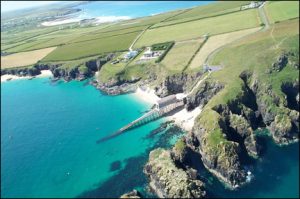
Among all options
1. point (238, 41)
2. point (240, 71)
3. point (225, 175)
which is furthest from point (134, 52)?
point (225, 175)

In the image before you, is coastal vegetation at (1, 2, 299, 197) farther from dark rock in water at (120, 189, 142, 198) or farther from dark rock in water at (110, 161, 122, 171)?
dark rock in water at (110, 161, 122, 171)

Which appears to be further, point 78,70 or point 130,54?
point 78,70

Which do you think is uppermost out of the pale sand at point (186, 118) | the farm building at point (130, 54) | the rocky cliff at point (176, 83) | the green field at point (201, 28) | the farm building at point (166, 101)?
the green field at point (201, 28)

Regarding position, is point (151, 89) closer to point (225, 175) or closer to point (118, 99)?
point (118, 99)

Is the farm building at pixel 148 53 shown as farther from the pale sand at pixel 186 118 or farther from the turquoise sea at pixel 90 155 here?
the pale sand at pixel 186 118

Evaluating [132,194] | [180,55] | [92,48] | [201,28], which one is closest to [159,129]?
[132,194]

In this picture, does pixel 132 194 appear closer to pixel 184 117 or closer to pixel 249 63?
pixel 184 117

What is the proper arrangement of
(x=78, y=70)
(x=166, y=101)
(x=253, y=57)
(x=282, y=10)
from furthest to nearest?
(x=282, y=10) < (x=78, y=70) < (x=253, y=57) < (x=166, y=101)

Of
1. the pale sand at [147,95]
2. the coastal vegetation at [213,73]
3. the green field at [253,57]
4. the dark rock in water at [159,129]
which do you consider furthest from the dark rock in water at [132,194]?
the pale sand at [147,95]
